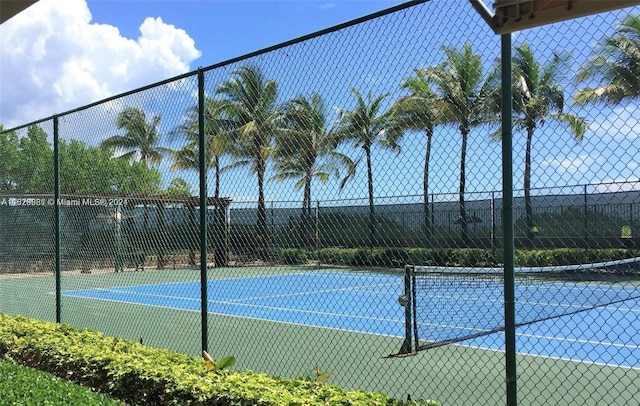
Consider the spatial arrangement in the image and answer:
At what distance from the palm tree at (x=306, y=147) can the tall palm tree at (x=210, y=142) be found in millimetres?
767

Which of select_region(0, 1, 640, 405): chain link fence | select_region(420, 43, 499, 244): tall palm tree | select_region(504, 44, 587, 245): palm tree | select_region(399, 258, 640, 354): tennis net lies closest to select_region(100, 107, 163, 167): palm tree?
select_region(0, 1, 640, 405): chain link fence

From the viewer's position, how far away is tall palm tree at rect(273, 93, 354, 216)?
527cm

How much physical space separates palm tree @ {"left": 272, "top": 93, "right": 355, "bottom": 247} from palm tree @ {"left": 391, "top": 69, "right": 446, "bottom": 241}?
0.67 meters

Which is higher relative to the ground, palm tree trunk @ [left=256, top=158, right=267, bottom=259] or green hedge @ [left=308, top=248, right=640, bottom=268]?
palm tree trunk @ [left=256, top=158, right=267, bottom=259]

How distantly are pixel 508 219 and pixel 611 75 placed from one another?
3.59 feet

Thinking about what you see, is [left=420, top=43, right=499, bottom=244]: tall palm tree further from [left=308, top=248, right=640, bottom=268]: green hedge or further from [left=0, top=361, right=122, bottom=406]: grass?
[left=0, top=361, right=122, bottom=406]: grass

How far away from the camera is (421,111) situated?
4.34 meters

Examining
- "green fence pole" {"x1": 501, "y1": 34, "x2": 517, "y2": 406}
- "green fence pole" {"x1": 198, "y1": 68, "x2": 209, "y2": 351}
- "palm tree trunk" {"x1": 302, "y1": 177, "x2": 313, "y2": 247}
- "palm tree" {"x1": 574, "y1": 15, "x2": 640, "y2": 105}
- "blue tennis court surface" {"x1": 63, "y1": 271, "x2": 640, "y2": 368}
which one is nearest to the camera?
"palm tree" {"x1": 574, "y1": 15, "x2": 640, "y2": 105}

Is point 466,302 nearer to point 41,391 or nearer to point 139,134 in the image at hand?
point 139,134

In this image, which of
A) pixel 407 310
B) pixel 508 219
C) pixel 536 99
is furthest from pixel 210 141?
pixel 508 219

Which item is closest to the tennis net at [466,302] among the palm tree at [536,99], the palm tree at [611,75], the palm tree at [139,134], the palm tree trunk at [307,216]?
the palm tree trunk at [307,216]

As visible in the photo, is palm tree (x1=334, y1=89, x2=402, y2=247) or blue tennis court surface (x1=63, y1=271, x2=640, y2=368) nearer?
palm tree (x1=334, y1=89, x2=402, y2=247)

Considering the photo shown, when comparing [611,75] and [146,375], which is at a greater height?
[611,75]

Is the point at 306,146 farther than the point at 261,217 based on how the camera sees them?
No
